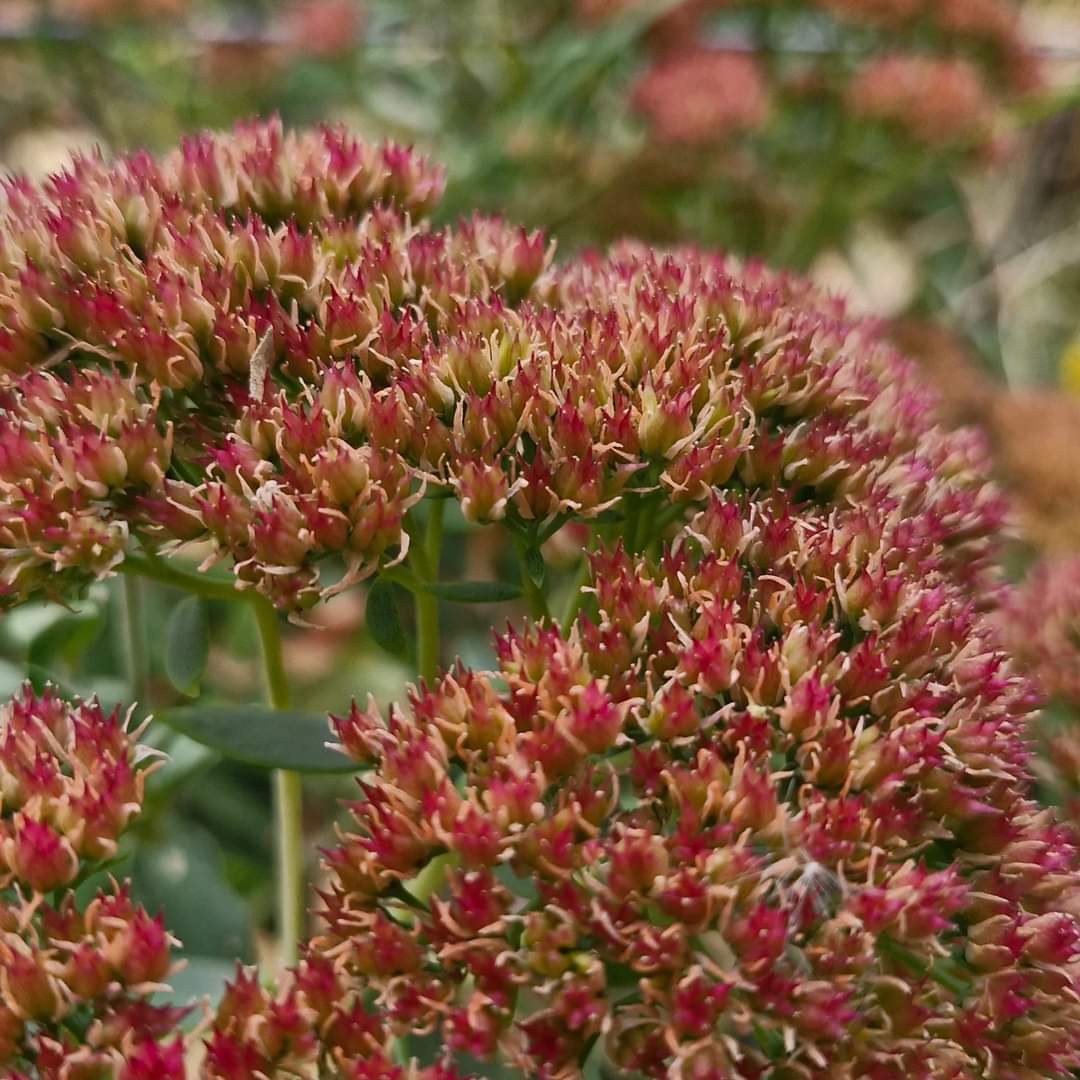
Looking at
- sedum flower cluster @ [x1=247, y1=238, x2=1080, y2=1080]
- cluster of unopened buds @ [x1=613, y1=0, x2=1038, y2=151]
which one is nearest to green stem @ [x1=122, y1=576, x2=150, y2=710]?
sedum flower cluster @ [x1=247, y1=238, x2=1080, y2=1080]

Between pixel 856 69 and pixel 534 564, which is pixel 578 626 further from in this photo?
pixel 856 69

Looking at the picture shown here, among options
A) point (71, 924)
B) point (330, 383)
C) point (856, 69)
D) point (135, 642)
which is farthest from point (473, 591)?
point (856, 69)

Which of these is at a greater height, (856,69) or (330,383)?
(856,69)

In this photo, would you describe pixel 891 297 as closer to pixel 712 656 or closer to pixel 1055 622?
pixel 1055 622

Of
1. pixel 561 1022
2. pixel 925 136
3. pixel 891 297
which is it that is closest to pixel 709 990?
pixel 561 1022

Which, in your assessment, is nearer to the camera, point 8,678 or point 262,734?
point 262,734

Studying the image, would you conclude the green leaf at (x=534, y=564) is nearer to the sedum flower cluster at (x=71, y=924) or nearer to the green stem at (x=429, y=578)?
the green stem at (x=429, y=578)
